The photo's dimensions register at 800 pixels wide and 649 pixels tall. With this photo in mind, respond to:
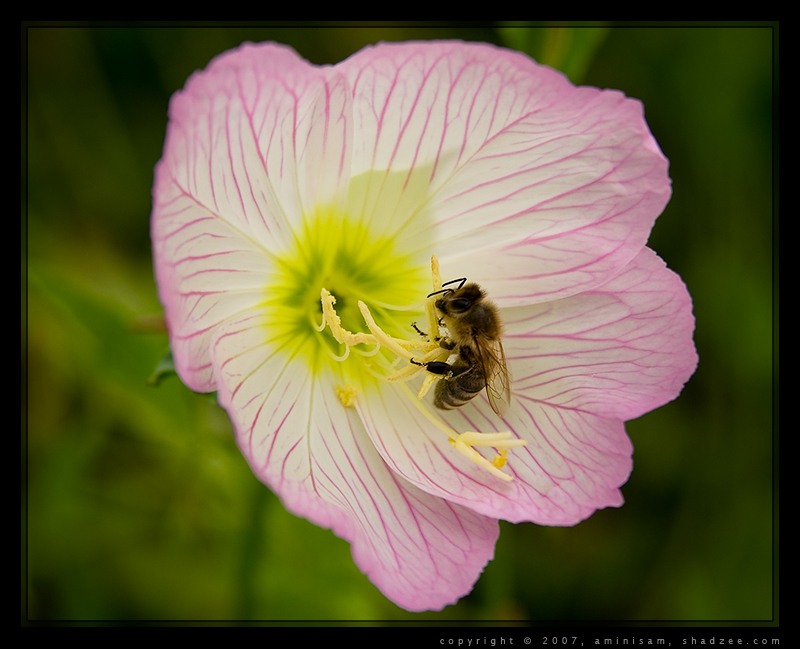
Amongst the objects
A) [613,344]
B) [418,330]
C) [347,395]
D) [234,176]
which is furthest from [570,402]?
[234,176]

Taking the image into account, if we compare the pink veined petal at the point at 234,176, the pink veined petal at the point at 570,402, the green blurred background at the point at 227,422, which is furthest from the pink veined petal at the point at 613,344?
the green blurred background at the point at 227,422

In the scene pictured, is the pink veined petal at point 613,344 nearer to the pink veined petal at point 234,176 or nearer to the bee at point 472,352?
the bee at point 472,352

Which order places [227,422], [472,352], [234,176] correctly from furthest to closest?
[227,422], [472,352], [234,176]

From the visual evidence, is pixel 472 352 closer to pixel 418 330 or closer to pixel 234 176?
pixel 418 330

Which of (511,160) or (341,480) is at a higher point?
(511,160)

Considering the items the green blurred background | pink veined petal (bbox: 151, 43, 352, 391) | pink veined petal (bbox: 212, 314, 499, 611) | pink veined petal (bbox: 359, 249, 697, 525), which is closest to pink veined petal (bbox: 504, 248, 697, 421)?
pink veined petal (bbox: 359, 249, 697, 525)

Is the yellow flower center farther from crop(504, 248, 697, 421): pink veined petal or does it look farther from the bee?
crop(504, 248, 697, 421): pink veined petal
